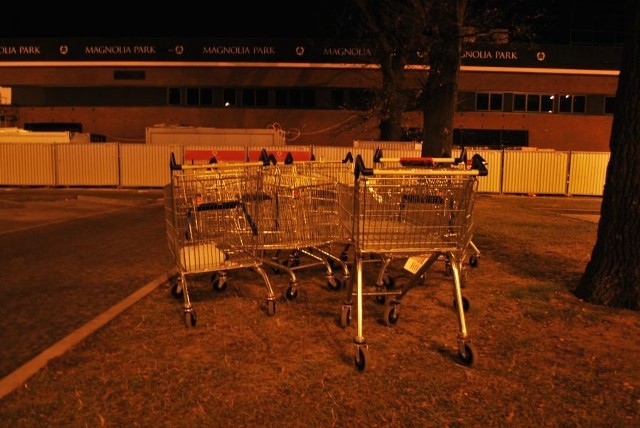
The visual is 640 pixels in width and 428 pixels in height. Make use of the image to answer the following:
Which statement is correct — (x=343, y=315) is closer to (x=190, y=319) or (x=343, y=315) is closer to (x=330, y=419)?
(x=190, y=319)

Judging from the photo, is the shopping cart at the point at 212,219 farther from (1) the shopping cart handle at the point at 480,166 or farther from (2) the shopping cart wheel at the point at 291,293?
(1) the shopping cart handle at the point at 480,166

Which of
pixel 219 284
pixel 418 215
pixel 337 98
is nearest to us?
pixel 418 215

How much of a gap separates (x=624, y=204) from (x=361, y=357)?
308 cm

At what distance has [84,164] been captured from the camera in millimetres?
21500

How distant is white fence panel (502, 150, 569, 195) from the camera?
21.5 meters

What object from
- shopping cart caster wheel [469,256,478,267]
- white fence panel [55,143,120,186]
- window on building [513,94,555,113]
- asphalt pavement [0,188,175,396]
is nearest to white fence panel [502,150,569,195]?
asphalt pavement [0,188,175,396]

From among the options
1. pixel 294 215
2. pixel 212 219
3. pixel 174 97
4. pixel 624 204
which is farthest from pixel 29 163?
pixel 624 204

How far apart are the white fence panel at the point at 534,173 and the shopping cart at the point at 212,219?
54.8ft

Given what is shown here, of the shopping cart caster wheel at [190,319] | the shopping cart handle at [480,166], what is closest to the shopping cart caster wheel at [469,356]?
the shopping cart handle at [480,166]

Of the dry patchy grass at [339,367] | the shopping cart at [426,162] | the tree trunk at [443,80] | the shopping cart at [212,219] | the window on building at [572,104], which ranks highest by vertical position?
the window on building at [572,104]

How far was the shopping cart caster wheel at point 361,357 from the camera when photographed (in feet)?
14.6

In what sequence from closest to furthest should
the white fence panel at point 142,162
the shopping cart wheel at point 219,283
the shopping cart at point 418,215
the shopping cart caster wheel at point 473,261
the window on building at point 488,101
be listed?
the shopping cart at point 418,215, the shopping cart wheel at point 219,283, the shopping cart caster wheel at point 473,261, the white fence panel at point 142,162, the window on building at point 488,101

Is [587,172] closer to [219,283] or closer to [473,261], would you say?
[473,261]

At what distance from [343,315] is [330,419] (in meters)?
1.70
